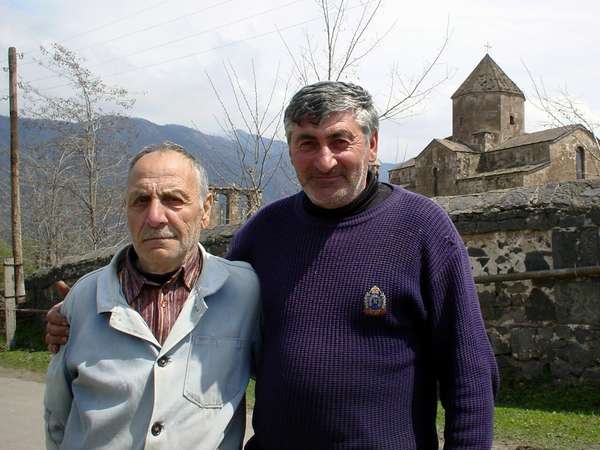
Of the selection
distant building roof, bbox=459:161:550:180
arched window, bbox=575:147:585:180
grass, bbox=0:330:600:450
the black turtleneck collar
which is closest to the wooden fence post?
grass, bbox=0:330:600:450

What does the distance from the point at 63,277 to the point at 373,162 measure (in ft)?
32.0

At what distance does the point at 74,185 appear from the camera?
20.3 metres

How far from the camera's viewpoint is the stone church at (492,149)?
35906 mm

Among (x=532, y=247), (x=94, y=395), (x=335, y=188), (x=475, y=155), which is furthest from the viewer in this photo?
(x=475, y=155)

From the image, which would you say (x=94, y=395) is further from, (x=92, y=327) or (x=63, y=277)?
(x=63, y=277)

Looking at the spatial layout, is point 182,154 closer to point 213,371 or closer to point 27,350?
point 213,371

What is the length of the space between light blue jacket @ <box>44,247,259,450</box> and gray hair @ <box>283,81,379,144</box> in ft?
1.88

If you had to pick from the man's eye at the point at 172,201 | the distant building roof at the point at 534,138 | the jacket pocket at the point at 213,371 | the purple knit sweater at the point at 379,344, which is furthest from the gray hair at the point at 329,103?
the distant building roof at the point at 534,138

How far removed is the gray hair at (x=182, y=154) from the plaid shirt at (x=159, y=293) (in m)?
0.23

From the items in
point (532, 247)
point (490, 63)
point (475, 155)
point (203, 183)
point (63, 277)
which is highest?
point (490, 63)

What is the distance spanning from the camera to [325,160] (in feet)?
6.61

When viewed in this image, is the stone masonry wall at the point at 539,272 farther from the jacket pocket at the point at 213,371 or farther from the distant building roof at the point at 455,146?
the distant building roof at the point at 455,146

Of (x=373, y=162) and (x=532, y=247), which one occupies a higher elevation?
(x=373, y=162)

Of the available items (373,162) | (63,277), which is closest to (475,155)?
(63,277)
